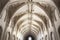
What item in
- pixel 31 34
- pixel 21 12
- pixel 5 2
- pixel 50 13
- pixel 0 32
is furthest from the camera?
pixel 31 34

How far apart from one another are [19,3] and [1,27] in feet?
10.8

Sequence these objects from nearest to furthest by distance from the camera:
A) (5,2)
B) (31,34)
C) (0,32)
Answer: (5,2) < (0,32) < (31,34)

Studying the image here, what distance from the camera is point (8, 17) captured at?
14.8 metres

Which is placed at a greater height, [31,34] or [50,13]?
[31,34]

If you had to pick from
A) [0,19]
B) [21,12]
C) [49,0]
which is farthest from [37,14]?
[0,19]

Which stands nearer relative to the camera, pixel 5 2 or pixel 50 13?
pixel 5 2

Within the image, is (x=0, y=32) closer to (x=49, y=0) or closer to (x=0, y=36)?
(x=0, y=36)

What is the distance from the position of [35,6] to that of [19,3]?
197cm

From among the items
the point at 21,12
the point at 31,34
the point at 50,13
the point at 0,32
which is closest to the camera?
the point at 0,32

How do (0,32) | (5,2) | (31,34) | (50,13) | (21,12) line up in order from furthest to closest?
(31,34) < (21,12) < (50,13) < (0,32) < (5,2)

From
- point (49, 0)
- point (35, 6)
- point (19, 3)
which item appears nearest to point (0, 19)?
point (19, 3)

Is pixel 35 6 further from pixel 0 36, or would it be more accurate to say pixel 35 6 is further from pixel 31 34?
pixel 31 34

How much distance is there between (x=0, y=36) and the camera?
523 inches

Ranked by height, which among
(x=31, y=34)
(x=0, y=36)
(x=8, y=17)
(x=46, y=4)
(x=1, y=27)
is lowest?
(x=0, y=36)
